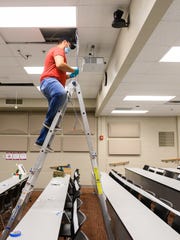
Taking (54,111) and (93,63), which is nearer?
(54,111)

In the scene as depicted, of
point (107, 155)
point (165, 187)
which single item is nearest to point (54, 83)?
point (165, 187)

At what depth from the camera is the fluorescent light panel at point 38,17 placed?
10.9ft

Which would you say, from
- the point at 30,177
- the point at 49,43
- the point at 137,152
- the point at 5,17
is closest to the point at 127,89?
the point at 49,43

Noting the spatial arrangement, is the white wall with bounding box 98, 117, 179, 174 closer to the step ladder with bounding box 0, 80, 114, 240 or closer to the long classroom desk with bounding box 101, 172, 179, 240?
the long classroom desk with bounding box 101, 172, 179, 240

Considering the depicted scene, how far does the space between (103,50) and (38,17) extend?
1.58 metres

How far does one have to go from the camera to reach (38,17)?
3525mm

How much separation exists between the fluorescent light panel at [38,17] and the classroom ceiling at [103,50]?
0.34ft

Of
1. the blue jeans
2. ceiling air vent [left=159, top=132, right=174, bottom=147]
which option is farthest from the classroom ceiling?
ceiling air vent [left=159, top=132, right=174, bottom=147]

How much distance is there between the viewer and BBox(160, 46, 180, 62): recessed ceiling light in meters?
3.68

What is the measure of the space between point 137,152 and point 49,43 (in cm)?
624

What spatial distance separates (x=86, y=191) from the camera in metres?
9.01

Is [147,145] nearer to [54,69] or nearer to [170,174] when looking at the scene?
[170,174]

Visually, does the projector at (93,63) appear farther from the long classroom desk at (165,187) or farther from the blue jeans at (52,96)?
the long classroom desk at (165,187)

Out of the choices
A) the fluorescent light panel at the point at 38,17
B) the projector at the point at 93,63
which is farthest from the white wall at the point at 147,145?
the fluorescent light panel at the point at 38,17
